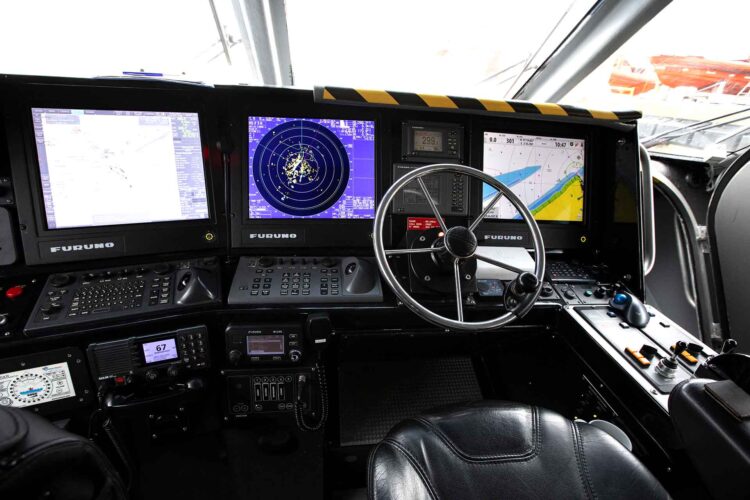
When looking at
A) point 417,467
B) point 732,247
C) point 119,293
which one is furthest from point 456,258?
point 732,247

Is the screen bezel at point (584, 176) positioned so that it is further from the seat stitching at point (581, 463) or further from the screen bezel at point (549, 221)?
the seat stitching at point (581, 463)

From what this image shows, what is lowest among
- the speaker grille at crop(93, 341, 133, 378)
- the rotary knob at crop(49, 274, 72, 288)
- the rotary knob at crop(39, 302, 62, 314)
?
the speaker grille at crop(93, 341, 133, 378)

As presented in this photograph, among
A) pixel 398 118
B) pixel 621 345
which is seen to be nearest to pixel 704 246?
pixel 621 345

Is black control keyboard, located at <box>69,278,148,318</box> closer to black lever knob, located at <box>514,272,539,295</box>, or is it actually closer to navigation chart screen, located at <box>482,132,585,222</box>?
black lever knob, located at <box>514,272,539,295</box>

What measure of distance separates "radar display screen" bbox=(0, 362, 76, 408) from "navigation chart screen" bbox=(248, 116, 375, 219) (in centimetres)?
81

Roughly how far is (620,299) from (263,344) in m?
1.41

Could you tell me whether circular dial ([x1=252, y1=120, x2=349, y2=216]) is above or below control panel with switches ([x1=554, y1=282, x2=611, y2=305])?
above

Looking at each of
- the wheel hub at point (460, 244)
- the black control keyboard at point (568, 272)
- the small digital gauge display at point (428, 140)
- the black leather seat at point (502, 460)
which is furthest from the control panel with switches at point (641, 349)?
the small digital gauge display at point (428, 140)

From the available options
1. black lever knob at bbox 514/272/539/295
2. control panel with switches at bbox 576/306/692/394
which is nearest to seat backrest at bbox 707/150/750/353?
control panel with switches at bbox 576/306/692/394

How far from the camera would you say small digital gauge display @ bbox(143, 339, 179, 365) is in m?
1.31

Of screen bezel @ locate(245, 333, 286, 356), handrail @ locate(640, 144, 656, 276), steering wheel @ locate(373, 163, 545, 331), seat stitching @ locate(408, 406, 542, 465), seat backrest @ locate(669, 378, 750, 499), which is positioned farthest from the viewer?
handrail @ locate(640, 144, 656, 276)

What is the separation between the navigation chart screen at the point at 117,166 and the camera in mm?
1306

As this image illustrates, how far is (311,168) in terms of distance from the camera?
1594 millimetres

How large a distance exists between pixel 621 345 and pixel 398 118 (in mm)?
1226
